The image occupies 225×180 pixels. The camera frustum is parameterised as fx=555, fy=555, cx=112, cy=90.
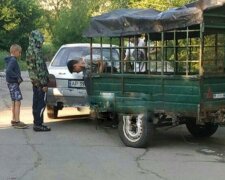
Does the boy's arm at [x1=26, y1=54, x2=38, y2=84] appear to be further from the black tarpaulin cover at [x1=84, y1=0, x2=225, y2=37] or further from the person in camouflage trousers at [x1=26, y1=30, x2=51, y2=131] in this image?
the black tarpaulin cover at [x1=84, y1=0, x2=225, y2=37]

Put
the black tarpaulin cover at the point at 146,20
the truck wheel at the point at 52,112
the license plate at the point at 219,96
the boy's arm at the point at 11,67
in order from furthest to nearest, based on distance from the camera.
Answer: the truck wheel at the point at 52,112, the boy's arm at the point at 11,67, the license plate at the point at 219,96, the black tarpaulin cover at the point at 146,20

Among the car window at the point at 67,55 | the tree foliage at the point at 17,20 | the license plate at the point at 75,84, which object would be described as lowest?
the license plate at the point at 75,84

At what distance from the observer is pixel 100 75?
392 inches

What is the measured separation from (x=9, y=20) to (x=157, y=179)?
33.9m

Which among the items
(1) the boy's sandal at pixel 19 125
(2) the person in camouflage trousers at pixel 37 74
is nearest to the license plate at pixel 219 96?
(2) the person in camouflage trousers at pixel 37 74

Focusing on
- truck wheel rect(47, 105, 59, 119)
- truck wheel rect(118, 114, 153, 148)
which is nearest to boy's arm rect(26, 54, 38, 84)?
truck wheel rect(47, 105, 59, 119)

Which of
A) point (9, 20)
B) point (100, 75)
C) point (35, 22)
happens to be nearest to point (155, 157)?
point (100, 75)

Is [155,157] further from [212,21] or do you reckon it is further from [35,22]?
[35,22]

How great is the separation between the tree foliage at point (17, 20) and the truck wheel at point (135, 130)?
3056 cm

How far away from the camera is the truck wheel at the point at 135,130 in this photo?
8.99 m

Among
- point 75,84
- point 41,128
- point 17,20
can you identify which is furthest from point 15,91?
point 17,20

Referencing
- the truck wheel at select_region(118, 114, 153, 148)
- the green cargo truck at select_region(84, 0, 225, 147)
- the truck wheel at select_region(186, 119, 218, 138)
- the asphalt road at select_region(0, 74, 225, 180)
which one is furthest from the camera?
the truck wheel at select_region(186, 119, 218, 138)

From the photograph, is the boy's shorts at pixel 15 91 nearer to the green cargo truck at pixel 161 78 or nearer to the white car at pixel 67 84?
the white car at pixel 67 84

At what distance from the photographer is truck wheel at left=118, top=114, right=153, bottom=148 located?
899 centimetres
